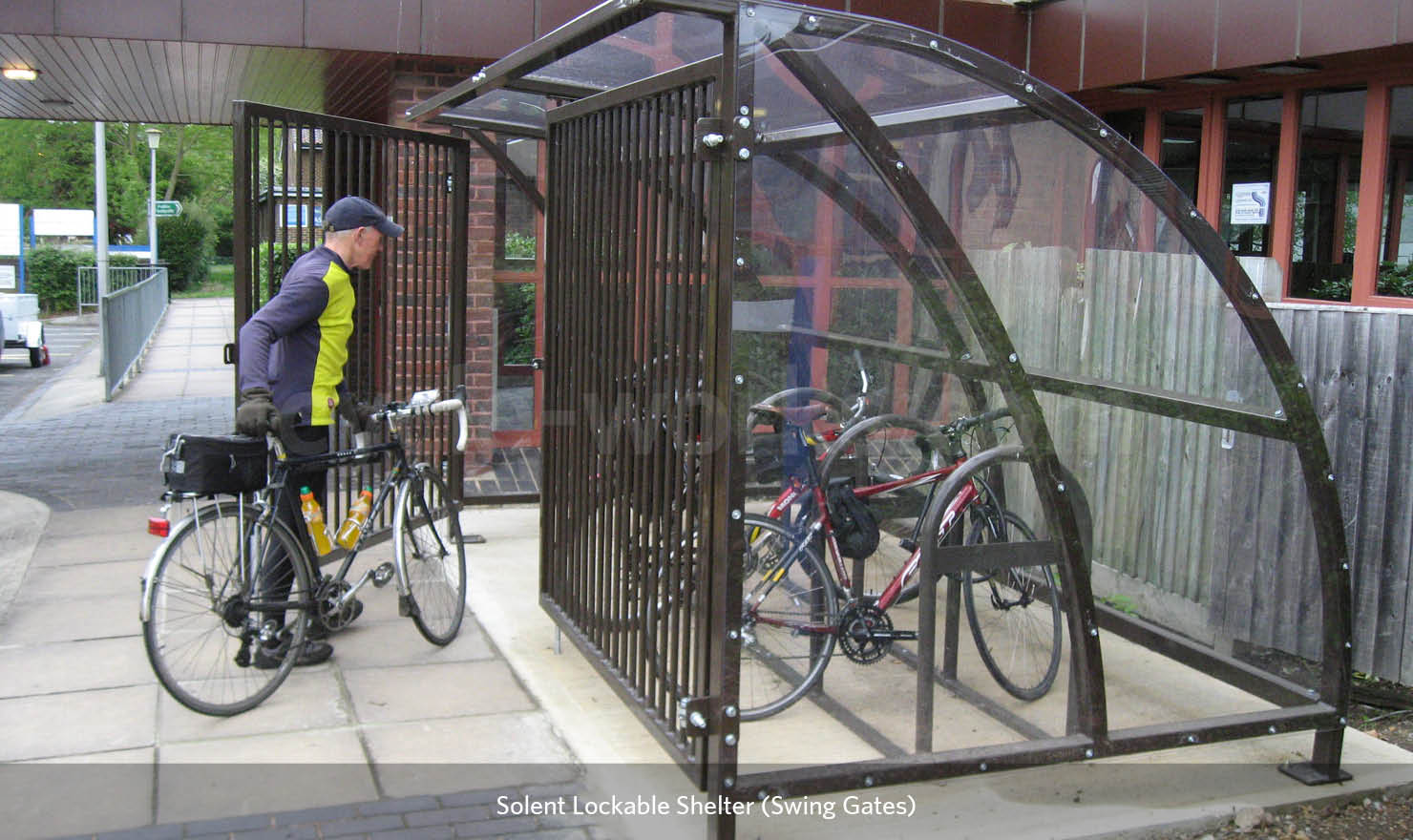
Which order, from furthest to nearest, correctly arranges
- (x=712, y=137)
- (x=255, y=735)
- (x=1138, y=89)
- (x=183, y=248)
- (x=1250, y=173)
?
(x=183, y=248)
(x=1138, y=89)
(x=1250, y=173)
(x=255, y=735)
(x=712, y=137)

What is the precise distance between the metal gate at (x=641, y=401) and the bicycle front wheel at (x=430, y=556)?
1.65ft

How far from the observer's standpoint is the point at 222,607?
15.1 feet

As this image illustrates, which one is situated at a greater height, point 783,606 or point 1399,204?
point 1399,204

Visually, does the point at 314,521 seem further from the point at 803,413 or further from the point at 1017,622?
the point at 1017,622

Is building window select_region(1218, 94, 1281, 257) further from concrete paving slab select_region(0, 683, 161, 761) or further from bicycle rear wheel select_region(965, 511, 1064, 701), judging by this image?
concrete paving slab select_region(0, 683, 161, 761)

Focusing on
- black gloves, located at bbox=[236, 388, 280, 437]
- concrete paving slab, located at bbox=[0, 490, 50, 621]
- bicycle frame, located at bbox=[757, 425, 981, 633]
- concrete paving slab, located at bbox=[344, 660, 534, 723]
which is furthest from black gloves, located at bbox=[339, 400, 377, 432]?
bicycle frame, located at bbox=[757, 425, 981, 633]

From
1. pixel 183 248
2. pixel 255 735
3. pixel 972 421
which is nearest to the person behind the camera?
pixel 255 735

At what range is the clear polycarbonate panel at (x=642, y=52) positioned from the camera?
4035 mm

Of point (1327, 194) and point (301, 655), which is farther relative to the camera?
point (1327, 194)

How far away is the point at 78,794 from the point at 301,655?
1234mm

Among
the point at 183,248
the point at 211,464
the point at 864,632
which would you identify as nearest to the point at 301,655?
the point at 211,464

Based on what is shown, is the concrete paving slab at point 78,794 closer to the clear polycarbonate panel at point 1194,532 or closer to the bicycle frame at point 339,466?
Result: the bicycle frame at point 339,466

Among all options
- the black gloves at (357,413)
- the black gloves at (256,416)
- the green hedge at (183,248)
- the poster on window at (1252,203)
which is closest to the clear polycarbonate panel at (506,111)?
the black gloves at (357,413)

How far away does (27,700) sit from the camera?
15.6ft
